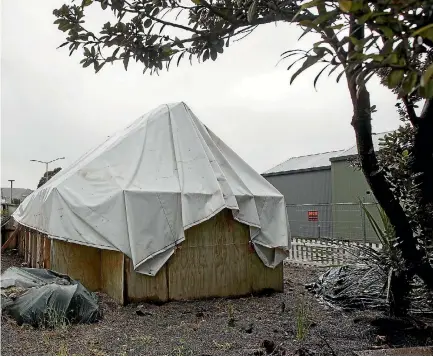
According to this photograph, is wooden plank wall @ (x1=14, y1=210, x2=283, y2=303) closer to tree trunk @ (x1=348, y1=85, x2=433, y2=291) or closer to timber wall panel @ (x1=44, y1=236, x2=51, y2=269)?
timber wall panel @ (x1=44, y1=236, x2=51, y2=269)

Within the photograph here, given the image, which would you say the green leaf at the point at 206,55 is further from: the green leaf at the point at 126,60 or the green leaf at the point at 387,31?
the green leaf at the point at 387,31

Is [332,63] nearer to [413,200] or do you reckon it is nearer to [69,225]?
[413,200]

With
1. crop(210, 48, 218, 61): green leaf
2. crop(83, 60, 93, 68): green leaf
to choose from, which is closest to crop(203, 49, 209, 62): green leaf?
crop(210, 48, 218, 61): green leaf

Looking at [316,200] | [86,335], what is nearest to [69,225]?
[86,335]

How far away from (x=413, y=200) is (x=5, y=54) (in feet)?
15.2

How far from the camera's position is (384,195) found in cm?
493

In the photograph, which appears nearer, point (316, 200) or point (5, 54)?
point (5, 54)

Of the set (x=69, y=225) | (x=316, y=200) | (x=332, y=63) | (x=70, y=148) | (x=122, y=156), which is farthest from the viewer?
(x=316, y=200)

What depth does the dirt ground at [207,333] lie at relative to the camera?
4695 millimetres

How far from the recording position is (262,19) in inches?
153

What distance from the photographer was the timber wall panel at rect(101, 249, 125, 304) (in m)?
7.12

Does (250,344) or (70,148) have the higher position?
(70,148)

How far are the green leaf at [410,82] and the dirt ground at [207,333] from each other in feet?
11.1

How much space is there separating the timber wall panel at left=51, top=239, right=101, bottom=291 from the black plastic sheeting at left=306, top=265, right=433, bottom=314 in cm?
387
